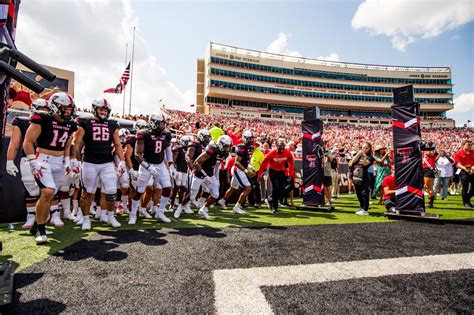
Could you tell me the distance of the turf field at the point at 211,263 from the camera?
2373 millimetres

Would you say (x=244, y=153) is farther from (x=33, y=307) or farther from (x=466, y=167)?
(x=466, y=167)

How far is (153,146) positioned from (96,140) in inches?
52.9

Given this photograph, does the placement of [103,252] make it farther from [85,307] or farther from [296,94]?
[296,94]

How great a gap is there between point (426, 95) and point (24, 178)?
278 ft

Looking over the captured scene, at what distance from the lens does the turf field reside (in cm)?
237

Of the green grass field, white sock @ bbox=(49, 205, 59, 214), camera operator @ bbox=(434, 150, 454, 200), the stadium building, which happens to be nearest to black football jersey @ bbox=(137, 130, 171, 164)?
the green grass field

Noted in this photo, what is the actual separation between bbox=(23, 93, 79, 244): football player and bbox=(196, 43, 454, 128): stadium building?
165 ft

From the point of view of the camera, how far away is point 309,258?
3.54m

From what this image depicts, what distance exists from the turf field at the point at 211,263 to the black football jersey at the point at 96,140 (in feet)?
4.85

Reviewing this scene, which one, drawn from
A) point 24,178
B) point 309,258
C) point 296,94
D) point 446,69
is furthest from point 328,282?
point 446,69

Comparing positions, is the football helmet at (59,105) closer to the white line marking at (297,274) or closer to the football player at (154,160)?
the football player at (154,160)

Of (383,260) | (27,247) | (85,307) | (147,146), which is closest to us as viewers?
(85,307)

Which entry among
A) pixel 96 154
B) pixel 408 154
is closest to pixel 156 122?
pixel 96 154

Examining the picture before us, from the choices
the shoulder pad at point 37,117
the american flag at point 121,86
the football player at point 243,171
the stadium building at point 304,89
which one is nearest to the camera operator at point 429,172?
the football player at point 243,171
